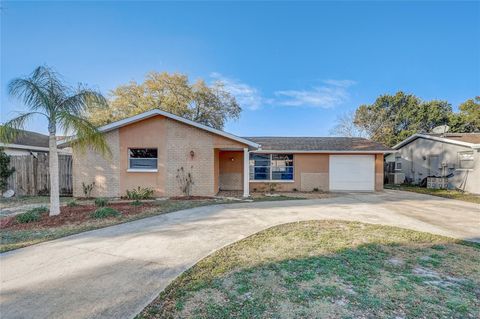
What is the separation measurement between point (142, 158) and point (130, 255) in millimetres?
8372

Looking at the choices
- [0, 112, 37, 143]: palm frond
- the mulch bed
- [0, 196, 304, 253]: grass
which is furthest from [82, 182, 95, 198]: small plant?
[0, 196, 304, 253]: grass

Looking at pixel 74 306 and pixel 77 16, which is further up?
pixel 77 16

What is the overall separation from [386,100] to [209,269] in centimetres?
3760

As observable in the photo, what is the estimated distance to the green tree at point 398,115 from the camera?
102 feet

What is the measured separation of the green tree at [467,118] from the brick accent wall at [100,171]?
127 feet

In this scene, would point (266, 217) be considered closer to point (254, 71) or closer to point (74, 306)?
point (74, 306)

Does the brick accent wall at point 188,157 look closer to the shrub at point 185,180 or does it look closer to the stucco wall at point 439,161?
the shrub at point 185,180

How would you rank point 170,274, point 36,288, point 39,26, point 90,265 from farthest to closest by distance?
point 39,26, point 90,265, point 170,274, point 36,288

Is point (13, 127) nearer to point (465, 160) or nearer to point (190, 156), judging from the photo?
point (190, 156)

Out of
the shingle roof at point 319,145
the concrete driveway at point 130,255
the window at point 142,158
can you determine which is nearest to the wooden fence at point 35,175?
the window at point 142,158

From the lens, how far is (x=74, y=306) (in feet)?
9.05

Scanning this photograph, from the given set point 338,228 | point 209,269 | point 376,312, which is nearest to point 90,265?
point 209,269

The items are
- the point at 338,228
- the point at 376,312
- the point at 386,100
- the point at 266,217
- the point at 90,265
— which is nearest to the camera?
the point at 376,312

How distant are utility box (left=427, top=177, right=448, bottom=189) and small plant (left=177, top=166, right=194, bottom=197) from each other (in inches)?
671
